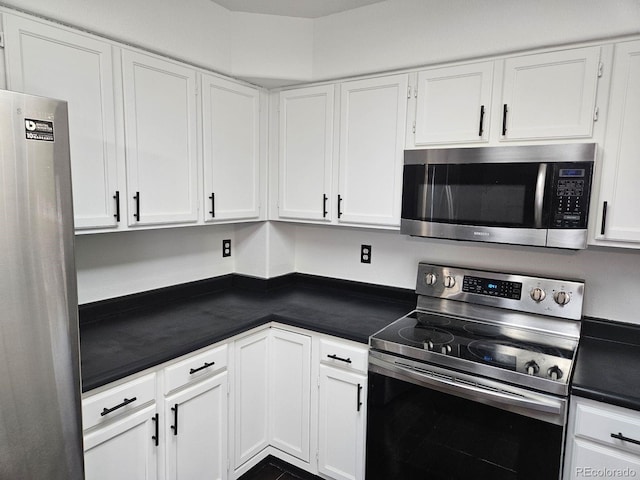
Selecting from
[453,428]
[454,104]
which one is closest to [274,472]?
[453,428]

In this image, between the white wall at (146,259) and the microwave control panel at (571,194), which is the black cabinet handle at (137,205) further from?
the microwave control panel at (571,194)

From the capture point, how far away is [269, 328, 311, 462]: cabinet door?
219 centimetres

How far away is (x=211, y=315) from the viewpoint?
2.25 metres

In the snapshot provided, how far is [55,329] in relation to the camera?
1.17 m

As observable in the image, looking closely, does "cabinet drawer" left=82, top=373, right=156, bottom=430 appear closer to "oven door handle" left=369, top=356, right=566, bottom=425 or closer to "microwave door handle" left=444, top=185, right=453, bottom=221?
"oven door handle" left=369, top=356, right=566, bottom=425

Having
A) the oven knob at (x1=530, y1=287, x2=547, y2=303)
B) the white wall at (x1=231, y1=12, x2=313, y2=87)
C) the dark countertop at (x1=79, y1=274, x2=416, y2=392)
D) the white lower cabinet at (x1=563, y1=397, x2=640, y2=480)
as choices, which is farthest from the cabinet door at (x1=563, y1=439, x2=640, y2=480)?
the white wall at (x1=231, y1=12, x2=313, y2=87)

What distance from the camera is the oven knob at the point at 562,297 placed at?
195 cm

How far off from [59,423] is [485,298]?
187 cm

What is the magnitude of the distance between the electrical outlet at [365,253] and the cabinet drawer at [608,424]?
139 cm

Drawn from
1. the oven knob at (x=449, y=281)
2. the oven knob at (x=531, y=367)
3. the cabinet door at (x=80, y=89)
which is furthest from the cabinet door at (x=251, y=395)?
the oven knob at (x=531, y=367)

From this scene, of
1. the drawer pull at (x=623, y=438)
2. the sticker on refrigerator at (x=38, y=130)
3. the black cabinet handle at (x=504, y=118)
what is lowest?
the drawer pull at (x=623, y=438)

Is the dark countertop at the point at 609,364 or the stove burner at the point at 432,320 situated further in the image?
the stove burner at the point at 432,320

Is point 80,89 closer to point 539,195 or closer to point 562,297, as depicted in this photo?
point 539,195

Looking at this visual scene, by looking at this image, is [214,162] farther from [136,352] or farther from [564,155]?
[564,155]
